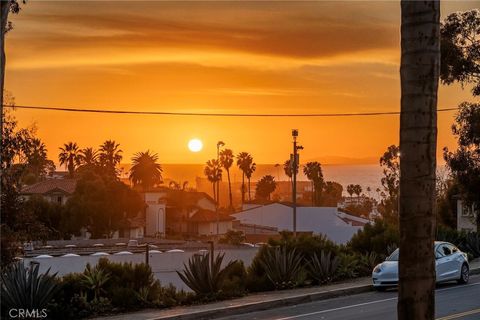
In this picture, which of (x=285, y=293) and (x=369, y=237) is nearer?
(x=285, y=293)

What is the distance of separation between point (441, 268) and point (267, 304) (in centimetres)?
684

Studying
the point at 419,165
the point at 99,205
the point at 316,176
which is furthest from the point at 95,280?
the point at 316,176

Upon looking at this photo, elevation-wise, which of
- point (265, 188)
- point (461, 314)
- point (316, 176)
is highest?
point (316, 176)

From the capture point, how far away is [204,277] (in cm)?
1838

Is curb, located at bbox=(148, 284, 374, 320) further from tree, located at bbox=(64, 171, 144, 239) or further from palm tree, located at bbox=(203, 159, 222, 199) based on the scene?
palm tree, located at bbox=(203, 159, 222, 199)

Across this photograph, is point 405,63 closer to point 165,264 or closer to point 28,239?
point 28,239

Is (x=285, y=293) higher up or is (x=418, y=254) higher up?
(x=418, y=254)

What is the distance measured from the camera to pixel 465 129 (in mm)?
32250

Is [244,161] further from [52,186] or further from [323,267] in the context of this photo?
[323,267]

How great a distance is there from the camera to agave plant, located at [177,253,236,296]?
18.3m

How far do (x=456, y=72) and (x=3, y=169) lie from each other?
22.1 m

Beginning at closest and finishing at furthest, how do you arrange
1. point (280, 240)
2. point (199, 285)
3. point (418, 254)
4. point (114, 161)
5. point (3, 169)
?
point (418, 254), point (3, 169), point (199, 285), point (280, 240), point (114, 161)

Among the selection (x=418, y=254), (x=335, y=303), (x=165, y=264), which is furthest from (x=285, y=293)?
(x=418, y=254)
